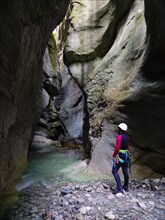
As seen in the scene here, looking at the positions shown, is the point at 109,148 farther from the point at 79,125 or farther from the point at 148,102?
the point at 79,125

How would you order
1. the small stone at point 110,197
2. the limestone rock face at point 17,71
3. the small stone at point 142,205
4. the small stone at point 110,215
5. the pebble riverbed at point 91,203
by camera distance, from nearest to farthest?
Result: 1. the small stone at point 110,215
2. the pebble riverbed at point 91,203
3. the limestone rock face at point 17,71
4. the small stone at point 142,205
5. the small stone at point 110,197

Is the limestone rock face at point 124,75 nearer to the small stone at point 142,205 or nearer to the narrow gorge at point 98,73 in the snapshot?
the narrow gorge at point 98,73

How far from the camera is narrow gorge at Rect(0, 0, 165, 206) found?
20.8 feet

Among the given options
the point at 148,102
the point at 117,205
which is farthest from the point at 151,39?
the point at 117,205

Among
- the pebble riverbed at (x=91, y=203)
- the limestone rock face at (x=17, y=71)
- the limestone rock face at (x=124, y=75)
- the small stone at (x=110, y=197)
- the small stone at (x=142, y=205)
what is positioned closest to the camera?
the pebble riverbed at (x=91, y=203)

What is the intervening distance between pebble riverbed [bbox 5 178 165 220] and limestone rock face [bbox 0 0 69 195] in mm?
1392

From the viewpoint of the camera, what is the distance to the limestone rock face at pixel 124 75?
8.48m

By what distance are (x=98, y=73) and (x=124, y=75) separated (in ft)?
7.47

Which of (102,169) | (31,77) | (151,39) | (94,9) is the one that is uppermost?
(94,9)

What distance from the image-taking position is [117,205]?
19.1 ft

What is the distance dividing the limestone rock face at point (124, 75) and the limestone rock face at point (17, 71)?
3456 mm

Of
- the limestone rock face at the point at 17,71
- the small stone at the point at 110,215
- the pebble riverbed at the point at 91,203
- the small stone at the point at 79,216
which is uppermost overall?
the limestone rock face at the point at 17,71

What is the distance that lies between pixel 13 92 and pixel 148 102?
5155mm

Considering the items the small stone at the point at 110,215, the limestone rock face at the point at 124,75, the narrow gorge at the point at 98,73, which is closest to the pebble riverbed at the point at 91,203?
the small stone at the point at 110,215
